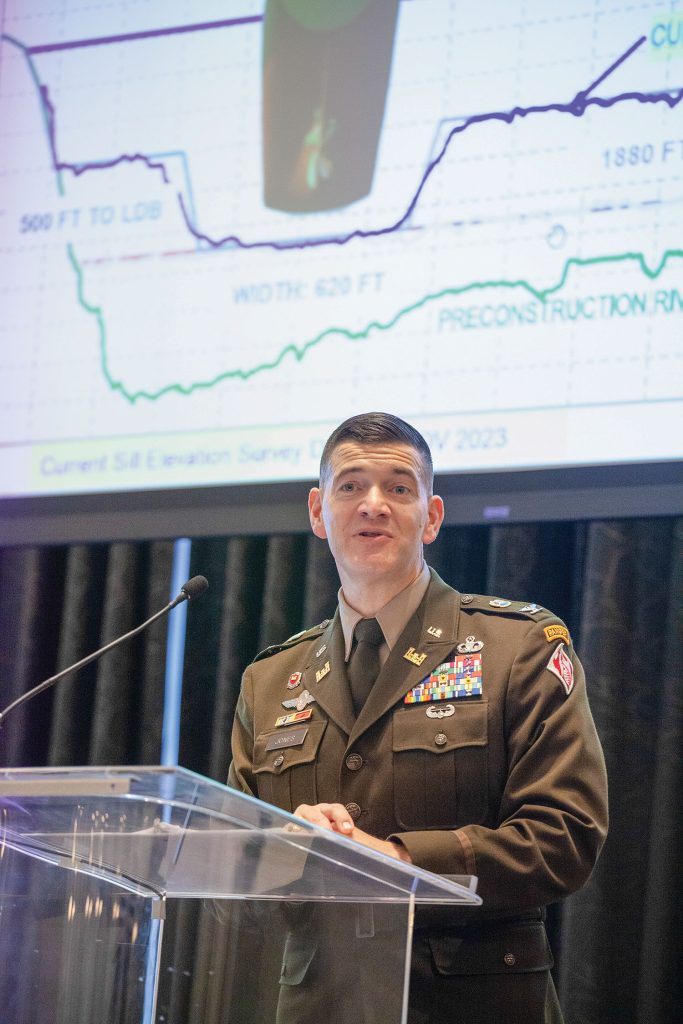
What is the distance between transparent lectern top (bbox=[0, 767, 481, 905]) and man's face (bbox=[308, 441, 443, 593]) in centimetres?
73

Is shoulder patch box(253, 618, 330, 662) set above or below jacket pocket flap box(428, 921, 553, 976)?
above

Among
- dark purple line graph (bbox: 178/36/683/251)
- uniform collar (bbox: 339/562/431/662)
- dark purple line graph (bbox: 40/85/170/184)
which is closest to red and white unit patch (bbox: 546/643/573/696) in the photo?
uniform collar (bbox: 339/562/431/662)

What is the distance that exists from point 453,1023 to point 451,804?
0.95ft

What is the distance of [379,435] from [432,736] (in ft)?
1.67

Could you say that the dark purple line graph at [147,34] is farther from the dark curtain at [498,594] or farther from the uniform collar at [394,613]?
the uniform collar at [394,613]

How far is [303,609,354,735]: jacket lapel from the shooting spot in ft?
6.81

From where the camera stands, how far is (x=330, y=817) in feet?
5.67

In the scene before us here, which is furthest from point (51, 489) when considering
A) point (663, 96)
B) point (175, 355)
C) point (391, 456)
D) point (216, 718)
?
point (663, 96)

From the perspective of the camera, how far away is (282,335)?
3.32 m

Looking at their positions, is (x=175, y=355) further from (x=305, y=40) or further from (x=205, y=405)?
(x=305, y=40)

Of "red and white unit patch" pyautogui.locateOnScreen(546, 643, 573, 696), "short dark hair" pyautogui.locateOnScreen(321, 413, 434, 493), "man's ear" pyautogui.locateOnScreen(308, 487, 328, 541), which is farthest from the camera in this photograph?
"man's ear" pyautogui.locateOnScreen(308, 487, 328, 541)

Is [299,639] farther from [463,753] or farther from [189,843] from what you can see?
[189,843]

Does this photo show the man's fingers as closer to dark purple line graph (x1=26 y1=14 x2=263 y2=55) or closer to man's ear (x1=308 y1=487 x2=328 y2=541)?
man's ear (x1=308 y1=487 x2=328 y2=541)

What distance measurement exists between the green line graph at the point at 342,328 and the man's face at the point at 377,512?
3.12 feet
